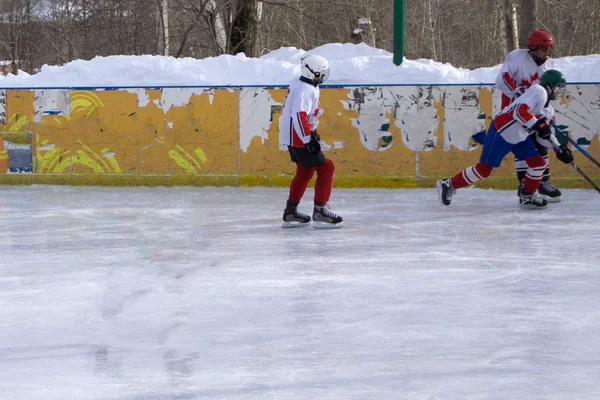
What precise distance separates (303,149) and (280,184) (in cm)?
327

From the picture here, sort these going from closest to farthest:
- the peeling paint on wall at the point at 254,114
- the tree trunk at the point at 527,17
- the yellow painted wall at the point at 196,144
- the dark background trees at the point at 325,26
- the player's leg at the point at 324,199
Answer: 1. the player's leg at the point at 324,199
2. the yellow painted wall at the point at 196,144
3. the peeling paint on wall at the point at 254,114
4. the tree trunk at the point at 527,17
5. the dark background trees at the point at 325,26

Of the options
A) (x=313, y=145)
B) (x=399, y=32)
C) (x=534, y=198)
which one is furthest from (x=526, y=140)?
(x=399, y=32)

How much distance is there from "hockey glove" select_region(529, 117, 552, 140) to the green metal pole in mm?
3128

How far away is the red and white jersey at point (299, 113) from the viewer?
7523mm

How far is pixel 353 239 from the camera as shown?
730 centimetres

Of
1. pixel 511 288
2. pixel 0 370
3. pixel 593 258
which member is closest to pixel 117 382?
pixel 0 370

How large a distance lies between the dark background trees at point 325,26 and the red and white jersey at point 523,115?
388 inches

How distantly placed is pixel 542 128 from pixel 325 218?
1.99 m

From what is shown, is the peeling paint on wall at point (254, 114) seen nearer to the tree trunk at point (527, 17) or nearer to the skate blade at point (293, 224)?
the skate blade at point (293, 224)

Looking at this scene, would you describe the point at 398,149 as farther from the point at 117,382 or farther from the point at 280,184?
the point at 117,382

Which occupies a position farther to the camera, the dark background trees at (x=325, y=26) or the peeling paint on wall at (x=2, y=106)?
the dark background trees at (x=325, y=26)

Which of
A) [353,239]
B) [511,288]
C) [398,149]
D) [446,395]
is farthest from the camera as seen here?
[398,149]

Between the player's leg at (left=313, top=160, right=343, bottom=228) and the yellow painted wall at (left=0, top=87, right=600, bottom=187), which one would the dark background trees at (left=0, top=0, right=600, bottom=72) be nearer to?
the yellow painted wall at (left=0, top=87, right=600, bottom=187)

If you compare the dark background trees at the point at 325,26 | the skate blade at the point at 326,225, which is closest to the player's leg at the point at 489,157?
the skate blade at the point at 326,225
